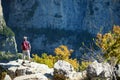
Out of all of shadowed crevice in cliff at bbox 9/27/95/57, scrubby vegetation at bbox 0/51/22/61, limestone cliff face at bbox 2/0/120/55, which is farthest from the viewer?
limestone cliff face at bbox 2/0/120/55

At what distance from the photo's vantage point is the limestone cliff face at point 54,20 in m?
98.0

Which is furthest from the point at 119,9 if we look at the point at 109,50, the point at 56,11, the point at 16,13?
the point at 109,50

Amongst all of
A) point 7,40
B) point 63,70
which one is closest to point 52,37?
point 7,40

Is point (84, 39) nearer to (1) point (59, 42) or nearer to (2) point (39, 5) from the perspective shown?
(1) point (59, 42)

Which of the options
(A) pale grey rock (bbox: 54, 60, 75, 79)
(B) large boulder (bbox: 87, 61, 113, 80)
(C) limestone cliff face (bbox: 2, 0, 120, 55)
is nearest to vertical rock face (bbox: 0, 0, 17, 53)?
(C) limestone cliff face (bbox: 2, 0, 120, 55)

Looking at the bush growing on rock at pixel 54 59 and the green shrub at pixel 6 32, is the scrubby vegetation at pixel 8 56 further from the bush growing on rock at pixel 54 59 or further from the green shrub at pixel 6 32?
the bush growing on rock at pixel 54 59

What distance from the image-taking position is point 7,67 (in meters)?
22.1

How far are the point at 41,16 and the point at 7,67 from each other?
78374 millimetres

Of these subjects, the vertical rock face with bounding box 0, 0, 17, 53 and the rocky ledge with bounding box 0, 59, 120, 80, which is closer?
the rocky ledge with bounding box 0, 59, 120, 80

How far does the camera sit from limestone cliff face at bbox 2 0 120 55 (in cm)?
9800

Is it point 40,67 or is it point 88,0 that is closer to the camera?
point 40,67

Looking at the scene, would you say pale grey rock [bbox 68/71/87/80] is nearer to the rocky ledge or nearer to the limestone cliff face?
the rocky ledge

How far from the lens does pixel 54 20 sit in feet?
329

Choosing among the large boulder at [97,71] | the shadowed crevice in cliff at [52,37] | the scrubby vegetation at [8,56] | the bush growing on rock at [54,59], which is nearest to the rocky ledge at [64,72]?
the large boulder at [97,71]
